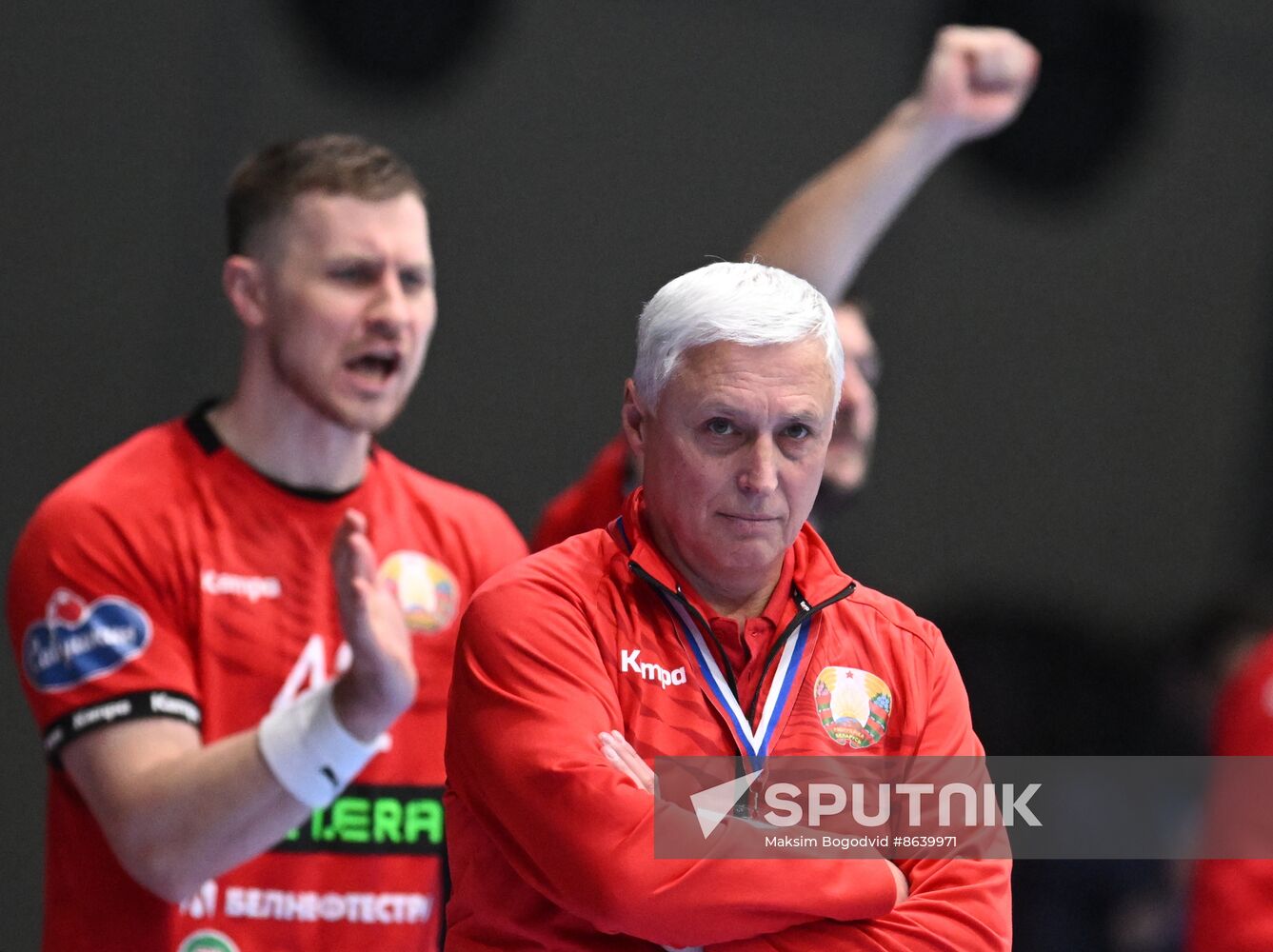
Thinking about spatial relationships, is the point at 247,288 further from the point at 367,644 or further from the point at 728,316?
the point at 728,316

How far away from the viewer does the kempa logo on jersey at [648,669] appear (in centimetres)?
182

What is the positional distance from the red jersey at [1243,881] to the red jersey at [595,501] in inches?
51.0

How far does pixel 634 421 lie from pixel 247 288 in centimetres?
140

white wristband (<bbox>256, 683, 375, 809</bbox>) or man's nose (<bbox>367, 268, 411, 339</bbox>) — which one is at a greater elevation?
man's nose (<bbox>367, 268, 411, 339</bbox>)

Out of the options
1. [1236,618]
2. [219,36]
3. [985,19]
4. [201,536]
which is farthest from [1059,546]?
[201,536]

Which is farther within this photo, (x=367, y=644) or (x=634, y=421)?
(x=367, y=644)

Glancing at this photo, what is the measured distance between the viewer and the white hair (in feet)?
5.83

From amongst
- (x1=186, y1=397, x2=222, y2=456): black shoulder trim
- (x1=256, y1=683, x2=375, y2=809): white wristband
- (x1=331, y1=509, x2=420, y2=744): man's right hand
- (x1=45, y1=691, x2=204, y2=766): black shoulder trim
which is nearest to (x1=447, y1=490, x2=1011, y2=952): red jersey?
(x1=331, y1=509, x2=420, y2=744): man's right hand

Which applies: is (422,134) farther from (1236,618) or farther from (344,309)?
(1236,618)

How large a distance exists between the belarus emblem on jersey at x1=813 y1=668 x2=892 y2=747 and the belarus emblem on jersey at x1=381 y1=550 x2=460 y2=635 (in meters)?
1.24

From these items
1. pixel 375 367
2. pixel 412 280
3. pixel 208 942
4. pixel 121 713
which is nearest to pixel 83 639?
pixel 121 713

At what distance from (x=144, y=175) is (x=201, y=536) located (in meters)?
2.03

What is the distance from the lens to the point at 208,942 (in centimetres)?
277

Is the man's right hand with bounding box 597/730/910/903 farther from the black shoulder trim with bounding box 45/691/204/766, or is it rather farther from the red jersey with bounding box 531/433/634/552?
the red jersey with bounding box 531/433/634/552
